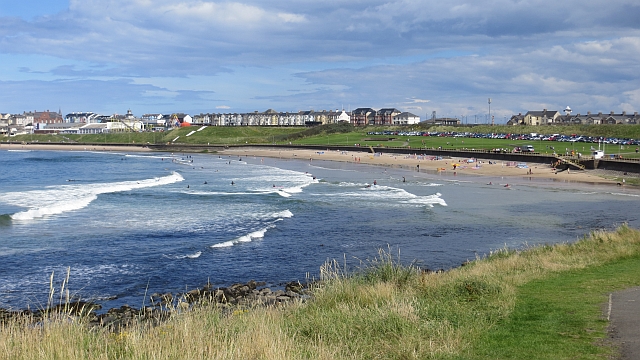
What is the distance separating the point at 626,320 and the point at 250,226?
24.1m

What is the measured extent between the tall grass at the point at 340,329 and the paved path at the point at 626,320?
342 millimetres

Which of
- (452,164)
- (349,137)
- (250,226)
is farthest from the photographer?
(349,137)

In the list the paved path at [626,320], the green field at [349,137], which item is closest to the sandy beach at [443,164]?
the green field at [349,137]

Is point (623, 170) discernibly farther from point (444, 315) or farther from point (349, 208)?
point (444, 315)

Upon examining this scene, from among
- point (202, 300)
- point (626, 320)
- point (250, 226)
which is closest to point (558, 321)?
point (626, 320)

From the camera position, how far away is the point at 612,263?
1681cm

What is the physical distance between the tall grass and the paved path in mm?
342

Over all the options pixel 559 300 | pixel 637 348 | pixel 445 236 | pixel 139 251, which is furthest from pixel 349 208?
pixel 637 348

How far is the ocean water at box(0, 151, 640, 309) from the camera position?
22219 millimetres

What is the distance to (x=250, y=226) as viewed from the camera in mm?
32844

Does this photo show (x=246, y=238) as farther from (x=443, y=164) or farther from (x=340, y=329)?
(x=443, y=164)

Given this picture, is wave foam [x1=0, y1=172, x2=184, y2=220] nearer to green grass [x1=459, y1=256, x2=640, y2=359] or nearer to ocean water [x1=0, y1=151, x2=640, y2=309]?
ocean water [x1=0, y1=151, x2=640, y2=309]

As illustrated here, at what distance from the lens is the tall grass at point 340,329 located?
811 cm

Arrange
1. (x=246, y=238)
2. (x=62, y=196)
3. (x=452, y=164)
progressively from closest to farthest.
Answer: (x=246, y=238)
(x=62, y=196)
(x=452, y=164)
